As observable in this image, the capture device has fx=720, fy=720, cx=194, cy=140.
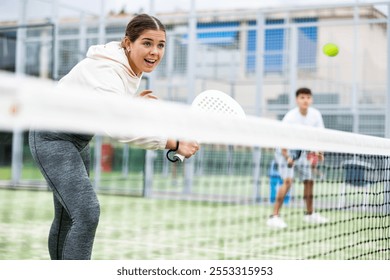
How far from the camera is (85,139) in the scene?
275 cm

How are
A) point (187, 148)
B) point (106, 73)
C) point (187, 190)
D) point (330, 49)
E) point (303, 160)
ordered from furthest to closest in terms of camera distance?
point (187, 190)
point (330, 49)
point (303, 160)
point (106, 73)
point (187, 148)

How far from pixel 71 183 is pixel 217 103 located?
64 cm

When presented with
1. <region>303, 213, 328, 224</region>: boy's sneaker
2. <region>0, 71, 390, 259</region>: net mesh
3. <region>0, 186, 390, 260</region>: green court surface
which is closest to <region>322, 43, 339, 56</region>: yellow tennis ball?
<region>0, 71, 390, 259</region>: net mesh

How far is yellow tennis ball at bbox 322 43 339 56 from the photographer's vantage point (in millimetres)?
8242

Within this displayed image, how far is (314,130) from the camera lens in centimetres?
247

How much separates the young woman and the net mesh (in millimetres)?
499

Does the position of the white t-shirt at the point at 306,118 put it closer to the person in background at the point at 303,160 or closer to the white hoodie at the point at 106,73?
the person in background at the point at 303,160

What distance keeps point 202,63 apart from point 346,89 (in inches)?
88.8

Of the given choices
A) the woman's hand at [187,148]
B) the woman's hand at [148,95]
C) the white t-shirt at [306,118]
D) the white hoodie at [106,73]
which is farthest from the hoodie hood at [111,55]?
the white t-shirt at [306,118]

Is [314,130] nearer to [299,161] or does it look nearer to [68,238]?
[68,238]

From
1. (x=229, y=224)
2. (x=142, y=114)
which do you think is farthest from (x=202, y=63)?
(x=142, y=114)

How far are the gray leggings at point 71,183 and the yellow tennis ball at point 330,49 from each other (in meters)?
5.91

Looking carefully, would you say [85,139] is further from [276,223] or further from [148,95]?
[276,223]

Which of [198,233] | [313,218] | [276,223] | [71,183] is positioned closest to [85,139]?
[71,183]
